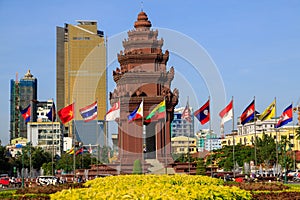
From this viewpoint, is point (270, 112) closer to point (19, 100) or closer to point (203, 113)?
point (203, 113)

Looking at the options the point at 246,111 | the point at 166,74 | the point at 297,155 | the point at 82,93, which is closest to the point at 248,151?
the point at 297,155

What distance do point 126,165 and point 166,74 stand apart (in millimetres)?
11804

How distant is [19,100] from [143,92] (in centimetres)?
13119

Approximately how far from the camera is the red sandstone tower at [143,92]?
58.4 m

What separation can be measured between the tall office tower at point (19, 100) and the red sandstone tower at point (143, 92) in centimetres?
12109

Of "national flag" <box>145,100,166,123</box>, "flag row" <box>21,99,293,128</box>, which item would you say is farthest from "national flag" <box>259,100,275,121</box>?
"national flag" <box>145,100,166,123</box>

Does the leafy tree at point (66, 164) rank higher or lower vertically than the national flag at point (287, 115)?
lower

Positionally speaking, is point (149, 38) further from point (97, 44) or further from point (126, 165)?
point (97, 44)

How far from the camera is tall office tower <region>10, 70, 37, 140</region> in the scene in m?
180

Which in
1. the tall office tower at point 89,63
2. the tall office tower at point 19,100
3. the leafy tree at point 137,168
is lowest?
the leafy tree at point 137,168

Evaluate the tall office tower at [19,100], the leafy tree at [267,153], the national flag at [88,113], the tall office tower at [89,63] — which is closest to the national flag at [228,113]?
the national flag at [88,113]

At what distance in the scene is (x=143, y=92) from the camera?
59.8 m

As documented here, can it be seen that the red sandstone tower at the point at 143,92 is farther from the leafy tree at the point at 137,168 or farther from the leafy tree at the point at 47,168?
the leafy tree at the point at 47,168

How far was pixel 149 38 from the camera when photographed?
63.7 m
